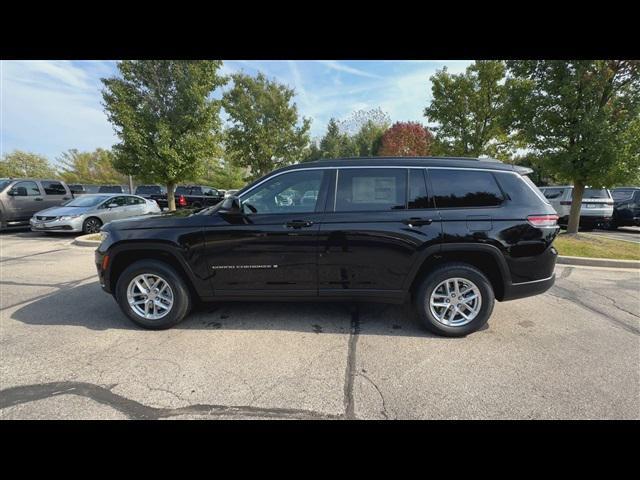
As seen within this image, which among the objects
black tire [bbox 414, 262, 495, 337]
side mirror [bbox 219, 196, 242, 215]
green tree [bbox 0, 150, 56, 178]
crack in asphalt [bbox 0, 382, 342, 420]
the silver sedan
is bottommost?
crack in asphalt [bbox 0, 382, 342, 420]

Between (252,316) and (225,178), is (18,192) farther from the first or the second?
(225,178)

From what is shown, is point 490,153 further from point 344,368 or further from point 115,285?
point 115,285

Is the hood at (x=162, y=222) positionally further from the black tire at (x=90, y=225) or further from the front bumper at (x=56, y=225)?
the black tire at (x=90, y=225)

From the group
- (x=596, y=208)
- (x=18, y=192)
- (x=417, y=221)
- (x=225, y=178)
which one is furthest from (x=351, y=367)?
(x=225, y=178)

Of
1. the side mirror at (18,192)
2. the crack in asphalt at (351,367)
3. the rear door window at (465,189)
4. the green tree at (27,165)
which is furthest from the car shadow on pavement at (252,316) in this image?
the green tree at (27,165)

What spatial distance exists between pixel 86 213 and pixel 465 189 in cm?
1122

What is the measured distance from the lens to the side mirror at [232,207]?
10.8 feet

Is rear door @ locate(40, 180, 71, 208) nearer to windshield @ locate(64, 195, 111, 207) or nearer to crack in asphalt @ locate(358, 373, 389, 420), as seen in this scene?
windshield @ locate(64, 195, 111, 207)

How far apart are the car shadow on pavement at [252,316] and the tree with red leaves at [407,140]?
22.9 m

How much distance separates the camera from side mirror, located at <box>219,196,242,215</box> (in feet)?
10.8

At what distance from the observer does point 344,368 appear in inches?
106

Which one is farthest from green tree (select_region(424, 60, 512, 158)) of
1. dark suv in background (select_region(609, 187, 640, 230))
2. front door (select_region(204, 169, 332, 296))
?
front door (select_region(204, 169, 332, 296))

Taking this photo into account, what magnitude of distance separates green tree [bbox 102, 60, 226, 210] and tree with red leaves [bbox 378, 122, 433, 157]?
62.8 feet
